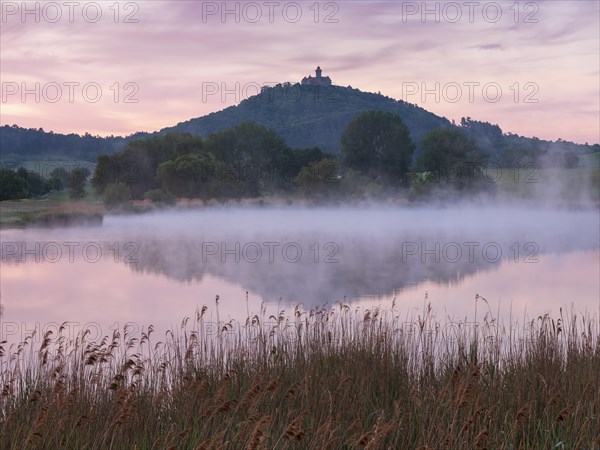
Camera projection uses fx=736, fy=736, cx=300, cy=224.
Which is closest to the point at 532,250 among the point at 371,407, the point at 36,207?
the point at 371,407

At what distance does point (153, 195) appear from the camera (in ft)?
258

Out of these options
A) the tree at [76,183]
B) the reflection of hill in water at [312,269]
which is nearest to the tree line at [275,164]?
the tree at [76,183]

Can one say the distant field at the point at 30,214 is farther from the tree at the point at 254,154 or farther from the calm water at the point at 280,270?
the tree at the point at 254,154

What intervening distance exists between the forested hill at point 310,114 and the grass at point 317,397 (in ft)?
408

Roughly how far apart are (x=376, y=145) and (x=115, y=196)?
3802 centimetres

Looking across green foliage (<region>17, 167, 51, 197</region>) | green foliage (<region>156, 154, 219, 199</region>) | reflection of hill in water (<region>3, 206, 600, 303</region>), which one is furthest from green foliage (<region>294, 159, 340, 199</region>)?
green foliage (<region>17, 167, 51, 197</region>)

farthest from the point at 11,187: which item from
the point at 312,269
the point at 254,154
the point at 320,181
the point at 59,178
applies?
the point at 312,269

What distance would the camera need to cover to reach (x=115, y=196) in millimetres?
71562

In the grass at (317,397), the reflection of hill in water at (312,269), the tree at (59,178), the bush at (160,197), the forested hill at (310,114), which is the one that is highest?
the forested hill at (310,114)

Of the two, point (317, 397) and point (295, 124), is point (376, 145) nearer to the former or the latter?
point (295, 124)

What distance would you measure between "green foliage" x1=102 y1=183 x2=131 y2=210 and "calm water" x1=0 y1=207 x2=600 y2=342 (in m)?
8.01

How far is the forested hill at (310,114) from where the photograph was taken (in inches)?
5556

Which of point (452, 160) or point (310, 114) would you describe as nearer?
point (452, 160)

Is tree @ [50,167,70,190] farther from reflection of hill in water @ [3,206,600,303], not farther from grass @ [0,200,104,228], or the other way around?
grass @ [0,200,104,228]
